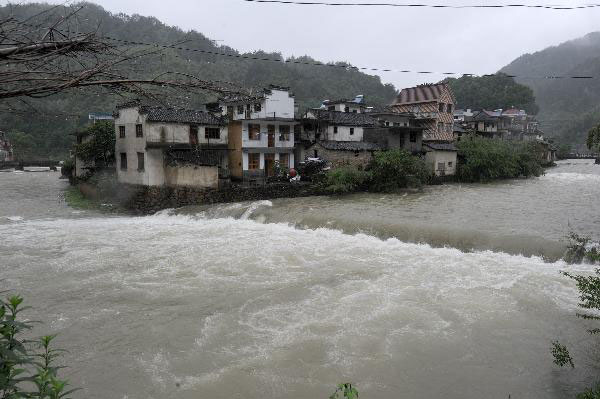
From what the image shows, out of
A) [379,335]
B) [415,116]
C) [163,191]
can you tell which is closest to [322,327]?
[379,335]

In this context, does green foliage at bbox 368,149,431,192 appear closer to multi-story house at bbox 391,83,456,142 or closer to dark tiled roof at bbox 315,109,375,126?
dark tiled roof at bbox 315,109,375,126

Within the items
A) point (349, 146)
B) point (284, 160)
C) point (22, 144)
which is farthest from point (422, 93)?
Result: point (22, 144)

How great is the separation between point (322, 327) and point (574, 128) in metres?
100

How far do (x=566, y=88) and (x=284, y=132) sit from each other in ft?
404

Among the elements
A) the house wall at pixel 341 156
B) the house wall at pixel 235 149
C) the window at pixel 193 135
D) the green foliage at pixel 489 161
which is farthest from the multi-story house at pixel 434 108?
the window at pixel 193 135

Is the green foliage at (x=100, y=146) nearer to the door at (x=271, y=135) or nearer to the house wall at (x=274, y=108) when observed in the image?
the house wall at (x=274, y=108)

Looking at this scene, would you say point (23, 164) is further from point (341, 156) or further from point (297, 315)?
point (297, 315)

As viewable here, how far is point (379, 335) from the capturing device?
9.30 m

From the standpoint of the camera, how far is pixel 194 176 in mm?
26891

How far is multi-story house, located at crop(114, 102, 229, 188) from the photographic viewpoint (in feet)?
88.4

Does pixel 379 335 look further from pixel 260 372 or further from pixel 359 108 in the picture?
pixel 359 108

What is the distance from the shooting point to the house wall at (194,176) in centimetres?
2684

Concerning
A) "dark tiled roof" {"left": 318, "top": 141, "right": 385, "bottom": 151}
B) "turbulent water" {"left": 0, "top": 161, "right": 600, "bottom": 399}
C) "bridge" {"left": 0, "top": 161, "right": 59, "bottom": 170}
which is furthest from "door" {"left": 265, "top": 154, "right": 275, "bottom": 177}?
"bridge" {"left": 0, "top": 161, "right": 59, "bottom": 170}

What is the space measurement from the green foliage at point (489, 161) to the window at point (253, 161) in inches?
736
